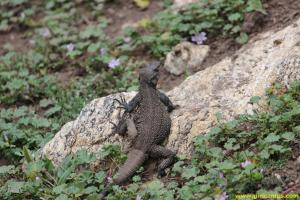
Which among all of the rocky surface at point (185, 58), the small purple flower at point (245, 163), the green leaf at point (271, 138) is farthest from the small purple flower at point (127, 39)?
the small purple flower at point (245, 163)

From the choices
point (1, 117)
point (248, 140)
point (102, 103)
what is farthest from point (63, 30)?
point (248, 140)

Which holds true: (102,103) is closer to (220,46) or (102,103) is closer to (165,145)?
(165,145)

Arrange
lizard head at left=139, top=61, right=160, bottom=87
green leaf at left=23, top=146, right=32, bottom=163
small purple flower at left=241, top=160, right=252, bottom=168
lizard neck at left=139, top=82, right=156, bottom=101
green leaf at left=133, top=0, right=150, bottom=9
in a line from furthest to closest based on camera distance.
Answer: green leaf at left=133, top=0, right=150, bottom=9 → lizard head at left=139, top=61, right=160, bottom=87 → lizard neck at left=139, top=82, right=156, bottom=101 → green leaf at left=23, top=146, right=32, bottom=163 → small purple flower at left=241, top=160, right=252, bottom=168

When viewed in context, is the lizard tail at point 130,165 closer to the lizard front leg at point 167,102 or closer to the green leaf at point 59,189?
the green leaf at point 59,189

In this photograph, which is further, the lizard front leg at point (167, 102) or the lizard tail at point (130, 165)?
the lizard front leg at point (167, 102)

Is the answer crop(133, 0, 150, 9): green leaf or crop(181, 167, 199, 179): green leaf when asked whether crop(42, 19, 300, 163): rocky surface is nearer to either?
crop(181, 167, 199, 179): green leaf

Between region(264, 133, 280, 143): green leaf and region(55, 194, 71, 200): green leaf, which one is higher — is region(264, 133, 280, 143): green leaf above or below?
above

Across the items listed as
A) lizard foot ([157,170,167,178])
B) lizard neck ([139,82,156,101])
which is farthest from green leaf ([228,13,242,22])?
lizard foot ([157,170,167,178])
